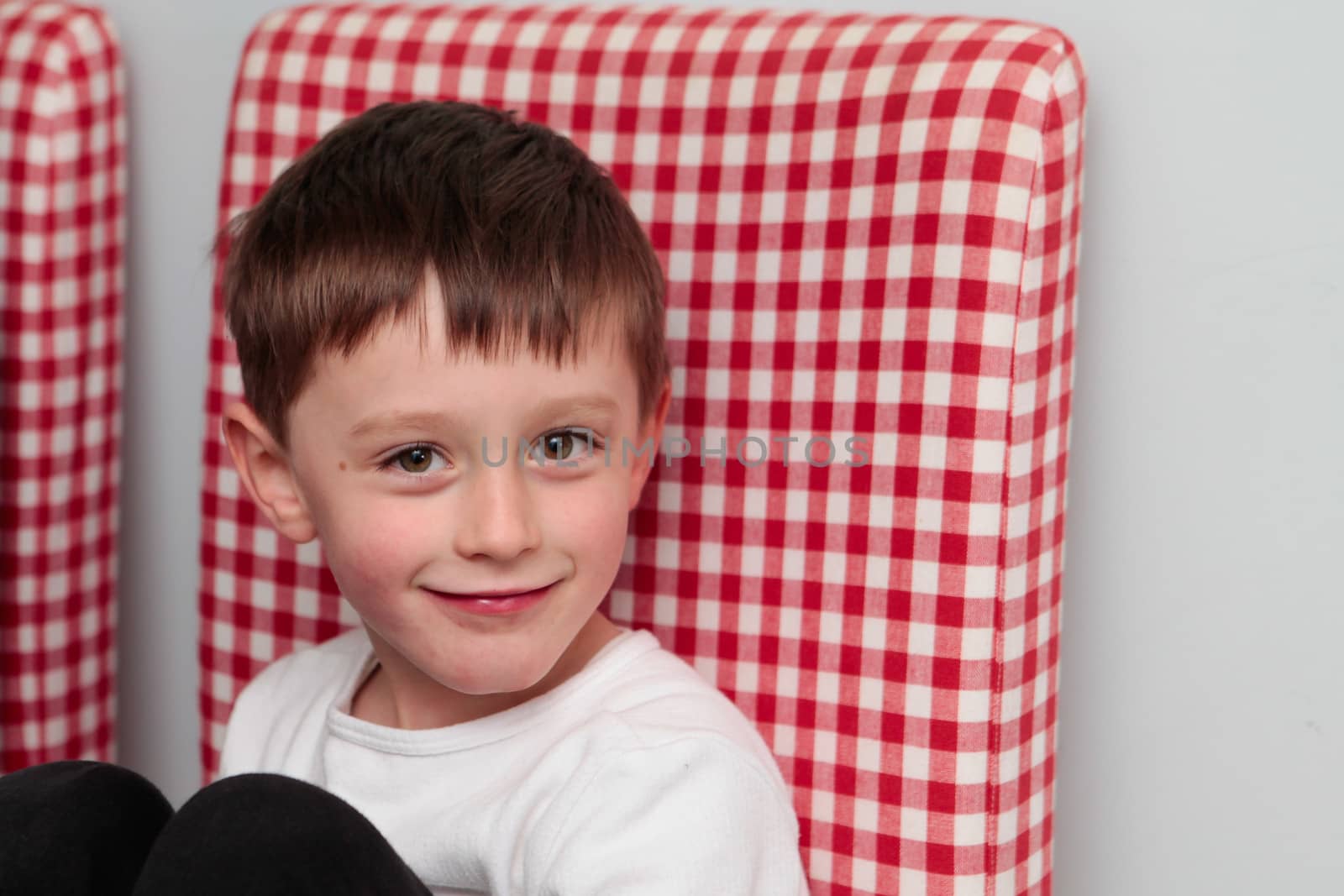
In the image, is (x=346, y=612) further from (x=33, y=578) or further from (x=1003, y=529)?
(x=1003, y=529)

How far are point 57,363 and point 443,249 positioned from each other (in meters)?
0.52

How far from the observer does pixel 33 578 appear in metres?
1.14

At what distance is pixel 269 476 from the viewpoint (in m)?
0.86

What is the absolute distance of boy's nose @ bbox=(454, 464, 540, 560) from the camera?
0.73 metres

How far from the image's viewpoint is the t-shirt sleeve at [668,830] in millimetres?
716

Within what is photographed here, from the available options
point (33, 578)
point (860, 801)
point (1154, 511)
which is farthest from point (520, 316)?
point (33, 578)

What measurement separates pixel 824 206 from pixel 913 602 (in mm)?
227

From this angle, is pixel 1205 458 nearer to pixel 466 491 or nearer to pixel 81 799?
pixel 466 491

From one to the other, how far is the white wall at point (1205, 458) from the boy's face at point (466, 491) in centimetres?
34

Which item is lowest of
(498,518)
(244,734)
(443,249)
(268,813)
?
(244,734)

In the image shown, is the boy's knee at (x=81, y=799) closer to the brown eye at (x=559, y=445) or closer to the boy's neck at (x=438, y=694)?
the boy's neck at (x=438, y=694)

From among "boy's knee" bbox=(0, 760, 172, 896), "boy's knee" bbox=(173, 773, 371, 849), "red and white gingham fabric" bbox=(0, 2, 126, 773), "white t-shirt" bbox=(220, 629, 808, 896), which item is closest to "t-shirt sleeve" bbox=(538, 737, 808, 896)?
"white t-shirt" bbox=(220, 629, 808, 896)

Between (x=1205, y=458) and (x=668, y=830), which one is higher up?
(x=1205, y=458)

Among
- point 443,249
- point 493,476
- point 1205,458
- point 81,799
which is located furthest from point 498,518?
point 1205,458
